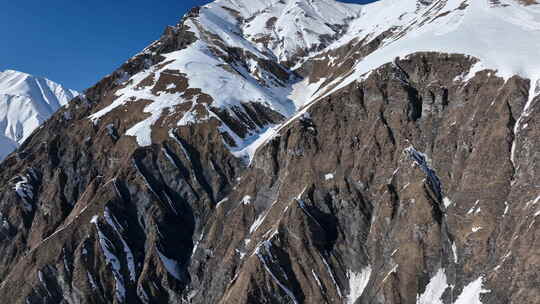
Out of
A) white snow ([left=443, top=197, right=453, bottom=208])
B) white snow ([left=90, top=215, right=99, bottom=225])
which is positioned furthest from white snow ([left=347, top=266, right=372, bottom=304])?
white snow ([left=90, top=215, right=99, bottom=225])

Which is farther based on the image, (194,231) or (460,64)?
(194,231)

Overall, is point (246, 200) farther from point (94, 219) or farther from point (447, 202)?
point (447, 202)

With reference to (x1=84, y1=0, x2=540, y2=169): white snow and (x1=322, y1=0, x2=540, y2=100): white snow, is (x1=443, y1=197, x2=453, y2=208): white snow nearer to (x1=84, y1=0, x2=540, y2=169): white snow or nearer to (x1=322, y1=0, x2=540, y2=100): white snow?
(x1=84, y1=0, x2=540, y2=169): white snow

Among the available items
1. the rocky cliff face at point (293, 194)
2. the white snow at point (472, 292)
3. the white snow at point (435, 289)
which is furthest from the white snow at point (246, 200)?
the white snow at point (472, 292)

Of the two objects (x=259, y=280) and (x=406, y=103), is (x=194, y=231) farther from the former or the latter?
(x=406, y=103)

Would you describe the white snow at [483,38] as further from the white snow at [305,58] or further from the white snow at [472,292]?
the white snow at [472,292]

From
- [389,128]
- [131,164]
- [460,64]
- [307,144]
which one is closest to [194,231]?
[131,164]
